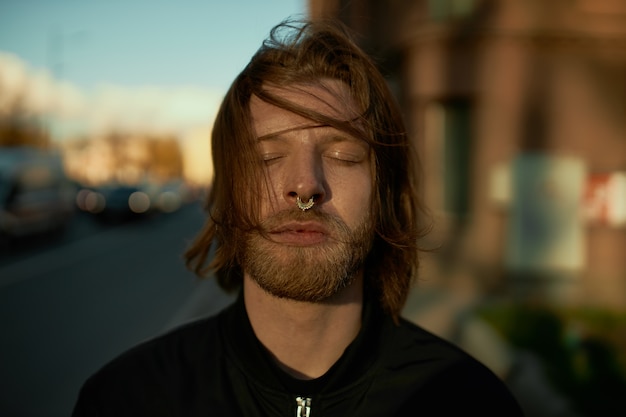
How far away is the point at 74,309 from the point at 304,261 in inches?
356

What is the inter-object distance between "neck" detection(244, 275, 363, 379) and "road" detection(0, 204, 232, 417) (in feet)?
5.19

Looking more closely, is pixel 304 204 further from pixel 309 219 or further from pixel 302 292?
pixel 302 292

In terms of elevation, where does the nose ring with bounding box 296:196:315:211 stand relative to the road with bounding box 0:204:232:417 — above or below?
above

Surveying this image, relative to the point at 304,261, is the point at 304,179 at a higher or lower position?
higher

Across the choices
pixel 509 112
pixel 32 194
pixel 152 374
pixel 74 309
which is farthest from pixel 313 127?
pixel 32 194

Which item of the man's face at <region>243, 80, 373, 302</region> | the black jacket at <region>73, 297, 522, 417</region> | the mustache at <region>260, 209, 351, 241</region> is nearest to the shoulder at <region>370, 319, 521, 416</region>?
the black jacket at <region>73, 297, 522, 417</region>

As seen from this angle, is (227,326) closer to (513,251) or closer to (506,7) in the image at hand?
(513,251)

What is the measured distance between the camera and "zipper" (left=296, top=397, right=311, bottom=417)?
1.84 metres

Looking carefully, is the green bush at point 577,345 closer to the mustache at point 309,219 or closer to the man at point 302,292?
the man at point 302,292

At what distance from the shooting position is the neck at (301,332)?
197 centimetres

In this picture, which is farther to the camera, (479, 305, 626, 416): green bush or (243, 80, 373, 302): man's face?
(479, 305, 626, 416): green bush

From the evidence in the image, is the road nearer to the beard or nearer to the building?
the beard

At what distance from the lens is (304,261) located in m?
1.85

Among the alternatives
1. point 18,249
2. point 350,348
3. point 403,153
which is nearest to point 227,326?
point 350,348
